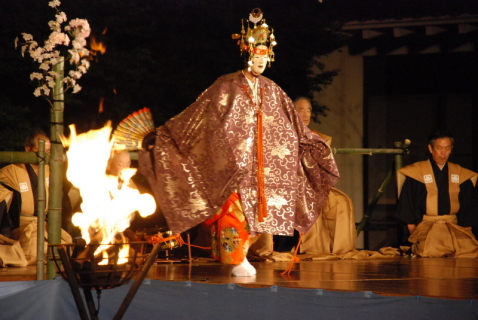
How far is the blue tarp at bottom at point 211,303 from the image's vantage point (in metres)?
4.29

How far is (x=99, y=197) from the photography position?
13.8ft

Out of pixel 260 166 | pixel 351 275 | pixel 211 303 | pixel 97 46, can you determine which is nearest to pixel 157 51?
pixel 97 46

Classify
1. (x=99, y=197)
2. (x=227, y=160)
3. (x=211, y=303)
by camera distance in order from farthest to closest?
(x=227, y=160)
(x=211, y=303)
(x=99, y=197)

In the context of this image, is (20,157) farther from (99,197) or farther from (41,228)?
(99,197)

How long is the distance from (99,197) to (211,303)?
0.93 m

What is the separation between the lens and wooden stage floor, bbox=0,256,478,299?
4566 mm

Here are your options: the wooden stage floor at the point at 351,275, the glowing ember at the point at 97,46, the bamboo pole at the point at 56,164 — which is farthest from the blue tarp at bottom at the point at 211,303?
the glowing ember at the point at 97,46

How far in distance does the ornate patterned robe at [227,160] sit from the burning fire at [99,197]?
84 centimetres

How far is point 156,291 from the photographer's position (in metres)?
4.66

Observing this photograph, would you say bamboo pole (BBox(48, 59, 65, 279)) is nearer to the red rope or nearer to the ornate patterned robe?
the ornate patterned robe

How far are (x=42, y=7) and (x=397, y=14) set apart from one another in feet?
12.7

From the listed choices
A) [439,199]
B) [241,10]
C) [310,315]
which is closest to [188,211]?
[310,315]

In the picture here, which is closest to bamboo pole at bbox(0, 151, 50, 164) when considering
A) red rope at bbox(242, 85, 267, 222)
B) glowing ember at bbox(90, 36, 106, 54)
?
red rope at bbox(242, 85, 267, 222)

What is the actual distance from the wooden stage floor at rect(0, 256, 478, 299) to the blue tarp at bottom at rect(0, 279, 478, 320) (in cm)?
7
